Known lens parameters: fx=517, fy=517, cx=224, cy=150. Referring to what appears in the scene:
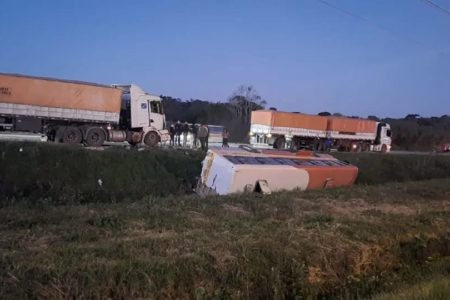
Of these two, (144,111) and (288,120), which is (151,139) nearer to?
(144,111)

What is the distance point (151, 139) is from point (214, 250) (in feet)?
79.6

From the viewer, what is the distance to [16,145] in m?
22.5

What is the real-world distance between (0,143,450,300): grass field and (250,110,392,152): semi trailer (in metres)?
31.5

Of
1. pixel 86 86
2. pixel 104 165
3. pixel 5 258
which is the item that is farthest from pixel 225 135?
pixel 5 258

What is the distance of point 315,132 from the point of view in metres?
49.9

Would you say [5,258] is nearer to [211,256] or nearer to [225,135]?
[211,256]

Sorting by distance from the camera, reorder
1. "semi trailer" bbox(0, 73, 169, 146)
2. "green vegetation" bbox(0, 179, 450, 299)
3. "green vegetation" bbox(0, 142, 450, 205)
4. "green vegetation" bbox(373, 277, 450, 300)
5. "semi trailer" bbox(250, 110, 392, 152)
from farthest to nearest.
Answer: "semi trailer" bbox(250, 110, 392, 152) < "semi trailer" bbox(0, 73, 169, 146) < "green vegetation" bbox(0, 142, 450, 205) < "green vegetation" bbox(0, 179, 450, 299) < "green vegetation" bbox(373, 277, 450, 300)

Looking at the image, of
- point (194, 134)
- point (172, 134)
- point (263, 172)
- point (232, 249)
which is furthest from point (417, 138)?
point (232, 249)

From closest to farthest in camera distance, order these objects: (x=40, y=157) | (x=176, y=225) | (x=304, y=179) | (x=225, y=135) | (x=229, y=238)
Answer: (x=229, y=238)
(x=176, y=225)
(x=304, y=179)
(x=40, y=157)
(x=225, y=135)

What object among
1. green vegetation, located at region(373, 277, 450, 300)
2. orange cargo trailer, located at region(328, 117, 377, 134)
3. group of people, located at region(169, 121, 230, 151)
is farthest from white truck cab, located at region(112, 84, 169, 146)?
green vegetation, located at region(373, 277, 450, 300)

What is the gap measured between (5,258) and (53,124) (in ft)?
75.3

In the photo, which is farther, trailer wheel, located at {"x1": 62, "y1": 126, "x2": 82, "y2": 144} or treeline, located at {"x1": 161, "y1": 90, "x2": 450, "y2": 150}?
treeline, located at {"x1": 161, "y1": 90, "x2": 450, "y2": 150}

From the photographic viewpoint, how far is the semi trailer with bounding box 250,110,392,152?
46.3 metres

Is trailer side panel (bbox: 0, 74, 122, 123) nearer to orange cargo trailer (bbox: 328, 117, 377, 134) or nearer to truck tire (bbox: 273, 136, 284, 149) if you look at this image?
truck tire (bbox: 273, 136, 284, 149)
